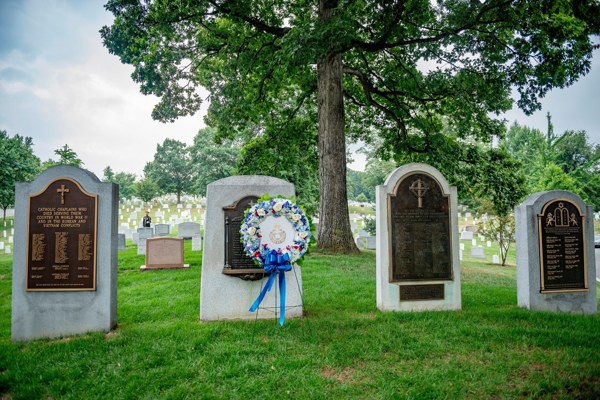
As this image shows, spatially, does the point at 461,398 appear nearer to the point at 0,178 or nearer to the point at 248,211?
the point at 248,211

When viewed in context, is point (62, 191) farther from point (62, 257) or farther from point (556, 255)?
point (556, 255)

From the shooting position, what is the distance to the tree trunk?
41.1ft

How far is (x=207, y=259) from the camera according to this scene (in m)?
5.98

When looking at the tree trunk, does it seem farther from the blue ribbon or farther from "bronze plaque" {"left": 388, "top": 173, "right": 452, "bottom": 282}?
the blue ribbon

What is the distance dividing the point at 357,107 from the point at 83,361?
50.9 feet

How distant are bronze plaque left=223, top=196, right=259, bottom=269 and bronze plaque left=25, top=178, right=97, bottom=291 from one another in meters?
2.01

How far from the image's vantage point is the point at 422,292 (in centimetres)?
633

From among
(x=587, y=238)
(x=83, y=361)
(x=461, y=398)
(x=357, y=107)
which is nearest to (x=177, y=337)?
(x=83, y=361)

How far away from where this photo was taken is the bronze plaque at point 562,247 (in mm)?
6617

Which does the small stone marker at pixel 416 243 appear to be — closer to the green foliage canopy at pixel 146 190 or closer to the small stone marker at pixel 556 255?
the small stone marker at pixel 556 255

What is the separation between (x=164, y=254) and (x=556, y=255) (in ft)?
34.3

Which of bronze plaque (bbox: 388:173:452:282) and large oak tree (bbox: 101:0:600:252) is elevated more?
large oak tree (bbox: 101:0:600:252)

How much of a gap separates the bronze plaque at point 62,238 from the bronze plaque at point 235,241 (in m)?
2.01

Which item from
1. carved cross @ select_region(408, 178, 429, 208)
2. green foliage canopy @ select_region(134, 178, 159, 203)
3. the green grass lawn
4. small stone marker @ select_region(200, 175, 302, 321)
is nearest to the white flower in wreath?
small stone marker @ select_region(200, 175, 302, 321)
